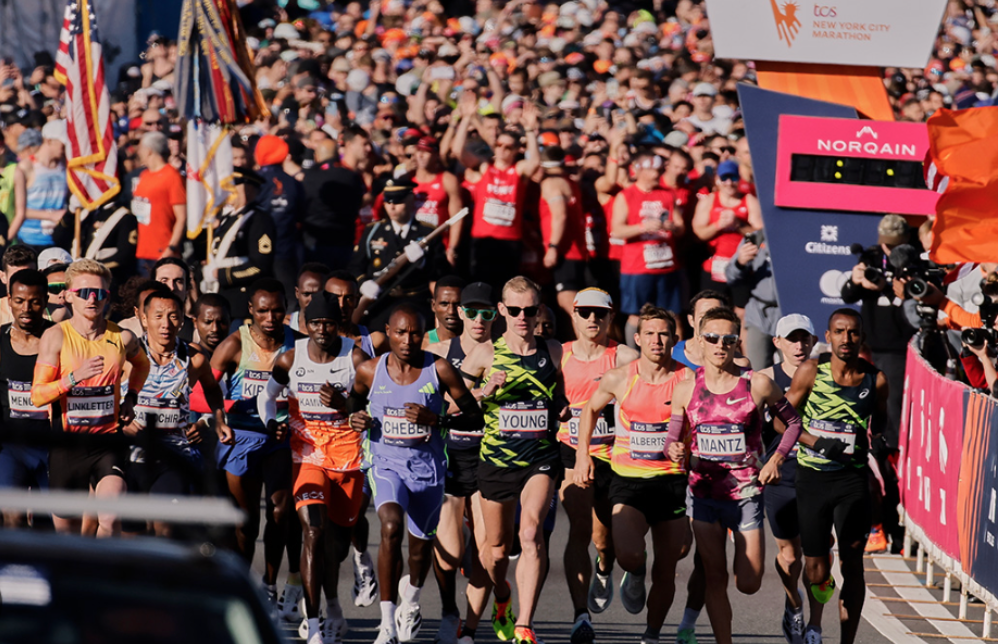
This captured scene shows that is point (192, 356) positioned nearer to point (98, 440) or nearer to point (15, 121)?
point (98, 440)

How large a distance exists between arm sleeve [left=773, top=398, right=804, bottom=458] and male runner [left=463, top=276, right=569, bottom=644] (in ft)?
4.29

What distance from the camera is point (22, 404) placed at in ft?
30.2

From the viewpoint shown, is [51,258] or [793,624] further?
[51,258]

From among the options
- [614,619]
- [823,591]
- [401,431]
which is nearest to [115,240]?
A: [401,431]

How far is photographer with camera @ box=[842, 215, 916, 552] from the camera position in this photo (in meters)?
12.4

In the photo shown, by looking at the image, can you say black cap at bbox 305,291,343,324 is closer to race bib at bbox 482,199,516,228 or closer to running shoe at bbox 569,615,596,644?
running shoe at bbox 569,615,596,644

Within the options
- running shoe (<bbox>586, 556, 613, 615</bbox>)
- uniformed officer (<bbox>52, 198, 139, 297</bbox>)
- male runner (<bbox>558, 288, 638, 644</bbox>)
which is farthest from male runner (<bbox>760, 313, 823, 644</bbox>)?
uniformed officer (<bbox>52, 198, 139, 297</bbox>)

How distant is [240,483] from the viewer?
962 centimetres

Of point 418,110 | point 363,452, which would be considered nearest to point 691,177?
point 418,110

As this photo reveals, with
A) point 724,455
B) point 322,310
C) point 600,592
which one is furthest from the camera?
point 600,592

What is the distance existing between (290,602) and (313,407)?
137 centimetres

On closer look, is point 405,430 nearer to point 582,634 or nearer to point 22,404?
point 582,634

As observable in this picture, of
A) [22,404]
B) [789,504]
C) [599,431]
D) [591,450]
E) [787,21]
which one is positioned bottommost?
[789,504]

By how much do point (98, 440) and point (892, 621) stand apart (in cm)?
731
